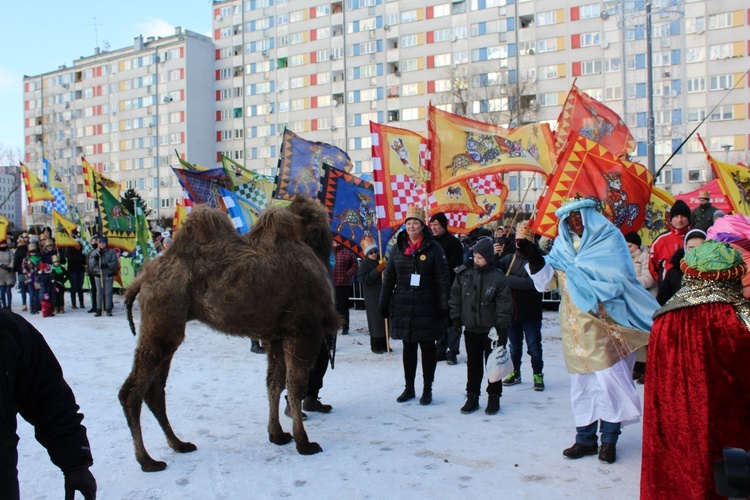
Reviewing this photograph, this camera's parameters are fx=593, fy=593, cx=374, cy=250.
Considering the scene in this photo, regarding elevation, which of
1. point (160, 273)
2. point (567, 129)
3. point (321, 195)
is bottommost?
point (160, 273)

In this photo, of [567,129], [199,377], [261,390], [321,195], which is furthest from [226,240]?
[567,129]

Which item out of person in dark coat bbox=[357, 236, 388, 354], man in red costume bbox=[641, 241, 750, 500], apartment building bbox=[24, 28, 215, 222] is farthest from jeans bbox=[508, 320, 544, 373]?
apartment building bbox=[24, 28, 215, 222]

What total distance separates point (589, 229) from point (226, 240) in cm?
307

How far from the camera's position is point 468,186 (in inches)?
405

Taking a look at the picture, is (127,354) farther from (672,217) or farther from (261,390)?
(672,217)

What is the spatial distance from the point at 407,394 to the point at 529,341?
5.94 feet

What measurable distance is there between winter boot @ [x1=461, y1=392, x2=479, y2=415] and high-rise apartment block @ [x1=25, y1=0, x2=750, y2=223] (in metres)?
26.4

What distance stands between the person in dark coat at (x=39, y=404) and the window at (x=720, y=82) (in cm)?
5202

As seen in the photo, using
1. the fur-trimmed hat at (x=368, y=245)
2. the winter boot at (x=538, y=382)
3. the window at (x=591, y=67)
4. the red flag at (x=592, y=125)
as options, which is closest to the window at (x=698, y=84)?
the window at (x=591, y=67)

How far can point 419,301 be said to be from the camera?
22.1 feet

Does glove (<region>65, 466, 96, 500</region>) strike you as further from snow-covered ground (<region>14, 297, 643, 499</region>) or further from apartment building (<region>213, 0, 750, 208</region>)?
apartment building (<region>213, 0, 750, 208</region>)

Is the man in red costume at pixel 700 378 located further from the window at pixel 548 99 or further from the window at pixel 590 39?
the window at pixel 590 39

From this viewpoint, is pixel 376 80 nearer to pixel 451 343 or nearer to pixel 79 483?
pixel 451 343

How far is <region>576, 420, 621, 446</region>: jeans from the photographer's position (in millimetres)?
4727
